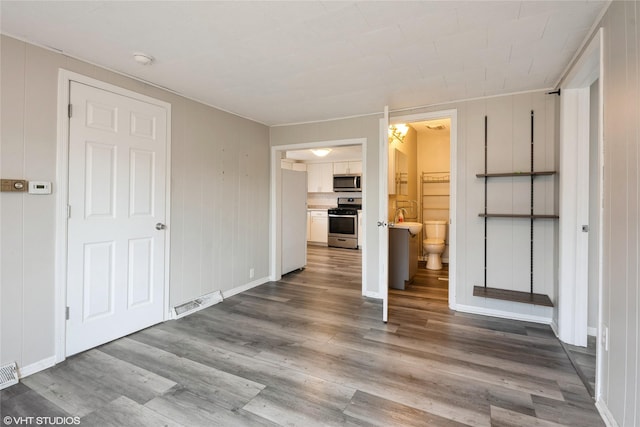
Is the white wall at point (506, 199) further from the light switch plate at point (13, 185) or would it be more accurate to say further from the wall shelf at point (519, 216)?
the light switch plate at point (13, 185)

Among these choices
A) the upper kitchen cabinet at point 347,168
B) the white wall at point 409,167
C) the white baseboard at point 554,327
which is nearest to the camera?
the white baseboard at point 554,327

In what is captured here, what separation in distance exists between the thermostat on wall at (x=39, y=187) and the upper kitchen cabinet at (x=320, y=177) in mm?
6344

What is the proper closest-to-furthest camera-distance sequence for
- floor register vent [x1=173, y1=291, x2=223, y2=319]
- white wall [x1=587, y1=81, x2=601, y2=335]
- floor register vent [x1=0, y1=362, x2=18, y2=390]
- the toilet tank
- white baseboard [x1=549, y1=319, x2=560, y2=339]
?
floor register vent [x1=0, y1=362, x2=18, y2=390] < white wall [x1=587, y1=81, x2=601, y2=335] < white baseboard [x1=549, y1=319, x2=560, y2=339] < floor register vent [x1=173, y1=291, x2=223, y2=319] < the toilet tank

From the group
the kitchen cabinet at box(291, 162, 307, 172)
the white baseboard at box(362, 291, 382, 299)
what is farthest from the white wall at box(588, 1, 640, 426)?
the kitchen cabinet at box(291, 162, 307, 172)

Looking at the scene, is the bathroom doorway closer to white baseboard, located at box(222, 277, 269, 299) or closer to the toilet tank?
the toilet tank

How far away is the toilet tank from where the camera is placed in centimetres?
520

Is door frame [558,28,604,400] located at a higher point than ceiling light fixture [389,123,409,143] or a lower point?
lower

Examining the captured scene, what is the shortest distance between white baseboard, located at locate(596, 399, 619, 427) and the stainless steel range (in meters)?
5.74

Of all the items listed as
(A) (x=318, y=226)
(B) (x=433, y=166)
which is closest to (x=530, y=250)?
(B) (x=433, y=166)

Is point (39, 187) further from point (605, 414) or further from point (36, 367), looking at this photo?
point (605, 414)

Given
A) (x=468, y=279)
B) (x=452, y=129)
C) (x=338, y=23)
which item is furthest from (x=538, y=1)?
(x=468, y=279)

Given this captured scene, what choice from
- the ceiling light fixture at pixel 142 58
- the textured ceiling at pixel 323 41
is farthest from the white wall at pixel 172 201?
the ceiling light fixture at pixel 142 58

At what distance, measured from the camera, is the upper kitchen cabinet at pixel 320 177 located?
8.09 meters

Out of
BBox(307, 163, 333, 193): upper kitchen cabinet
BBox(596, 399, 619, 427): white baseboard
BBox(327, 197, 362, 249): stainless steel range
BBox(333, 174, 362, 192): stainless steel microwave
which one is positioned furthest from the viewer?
BBox(307, 163, 333, 193): upper kitchen cabinet
